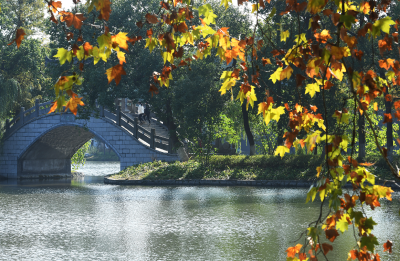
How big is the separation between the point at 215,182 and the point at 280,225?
11.7m

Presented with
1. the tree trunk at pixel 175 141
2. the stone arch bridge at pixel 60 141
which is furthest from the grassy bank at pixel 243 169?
the stone arch bridge at pixel 60 141

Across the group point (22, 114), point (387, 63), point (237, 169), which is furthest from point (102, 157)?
point (387, 63)

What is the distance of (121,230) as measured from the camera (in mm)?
10742

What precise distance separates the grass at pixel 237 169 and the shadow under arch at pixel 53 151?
6.56 metres

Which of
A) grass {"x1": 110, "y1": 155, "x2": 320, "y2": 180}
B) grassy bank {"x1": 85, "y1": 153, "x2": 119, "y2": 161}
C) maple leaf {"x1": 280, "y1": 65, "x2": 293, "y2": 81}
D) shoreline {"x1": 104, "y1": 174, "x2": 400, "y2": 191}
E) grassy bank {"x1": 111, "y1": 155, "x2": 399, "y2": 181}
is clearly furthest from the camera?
grassy bank {"x1": 85, "y1": 153, "x2": 119, "y2": 161}

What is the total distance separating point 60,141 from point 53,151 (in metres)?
0.94

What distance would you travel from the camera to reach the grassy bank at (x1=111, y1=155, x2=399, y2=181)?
866 inches

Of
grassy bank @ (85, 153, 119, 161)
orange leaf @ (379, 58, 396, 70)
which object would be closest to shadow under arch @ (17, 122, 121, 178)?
grassy bank @ (85, 153, 119, 161)

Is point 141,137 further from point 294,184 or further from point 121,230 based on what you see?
point 121,230

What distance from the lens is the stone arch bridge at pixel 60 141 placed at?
28656 millimetres

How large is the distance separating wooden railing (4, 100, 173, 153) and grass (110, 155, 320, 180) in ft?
8.75

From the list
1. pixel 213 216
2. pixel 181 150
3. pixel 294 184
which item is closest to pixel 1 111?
pixel 181 150

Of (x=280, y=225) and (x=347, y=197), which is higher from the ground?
(x=347, y=197)

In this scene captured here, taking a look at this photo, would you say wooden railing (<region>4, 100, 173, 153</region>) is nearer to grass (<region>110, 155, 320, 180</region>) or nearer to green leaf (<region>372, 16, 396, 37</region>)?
grass (<region>110, 155, 320, 180</region>)
